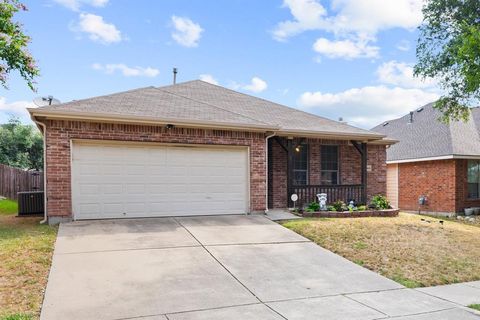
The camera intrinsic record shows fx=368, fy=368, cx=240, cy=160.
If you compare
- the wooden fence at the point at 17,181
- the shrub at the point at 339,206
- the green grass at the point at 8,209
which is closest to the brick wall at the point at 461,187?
the shrub at the point at 339,206

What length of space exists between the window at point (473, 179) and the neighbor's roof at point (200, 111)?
21.0 ft

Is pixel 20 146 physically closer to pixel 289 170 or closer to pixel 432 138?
pixel 289 170

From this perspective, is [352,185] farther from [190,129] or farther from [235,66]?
[235,66]

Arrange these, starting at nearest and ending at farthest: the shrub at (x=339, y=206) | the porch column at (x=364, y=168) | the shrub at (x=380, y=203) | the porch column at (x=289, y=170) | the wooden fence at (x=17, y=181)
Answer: the shrub at (x=339, y=206)
the porch column at (x=289, y=170)
the shrub at (x=380, y=203)
the porch column at (x=364, y=168)
the wooden fence at (x=17, y=181)

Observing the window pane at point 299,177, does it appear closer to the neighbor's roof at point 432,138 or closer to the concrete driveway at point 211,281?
the concrete driveway at point 211,281

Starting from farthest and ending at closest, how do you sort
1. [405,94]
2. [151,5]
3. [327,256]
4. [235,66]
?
1. [405,94]
2. [235,66]
3. [151,5]
4. [327,256]

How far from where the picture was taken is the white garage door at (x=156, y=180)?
9598 millimetres

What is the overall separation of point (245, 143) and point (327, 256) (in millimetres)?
4629

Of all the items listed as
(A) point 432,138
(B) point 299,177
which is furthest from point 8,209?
(A) point 432,138

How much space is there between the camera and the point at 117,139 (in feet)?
32.1

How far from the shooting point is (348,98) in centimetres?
2216

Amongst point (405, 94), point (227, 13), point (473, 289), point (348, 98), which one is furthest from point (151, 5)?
point (405, 94)

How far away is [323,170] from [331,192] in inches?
46.1

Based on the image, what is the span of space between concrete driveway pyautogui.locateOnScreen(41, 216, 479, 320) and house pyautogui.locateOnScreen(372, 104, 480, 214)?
11004mm
